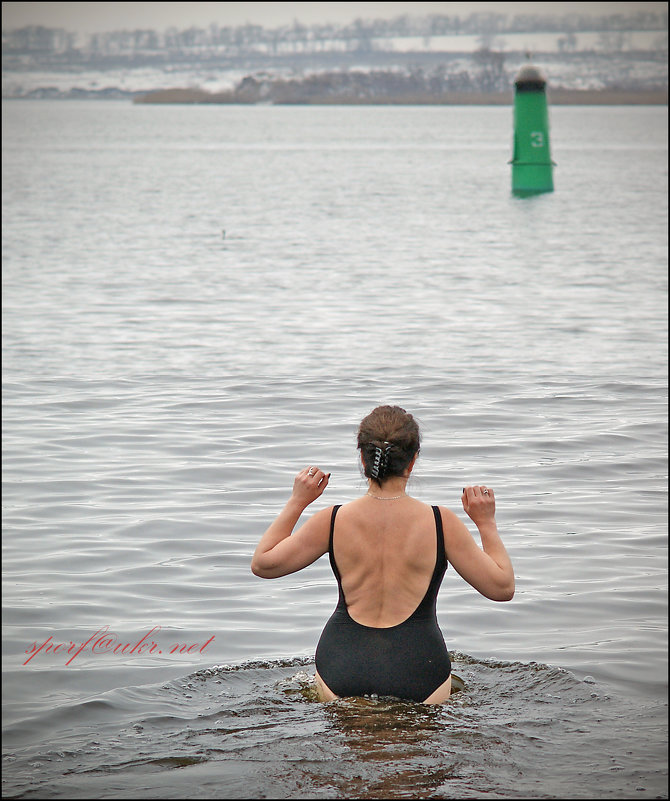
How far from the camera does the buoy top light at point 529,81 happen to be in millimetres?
38775

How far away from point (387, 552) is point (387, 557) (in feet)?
0.07

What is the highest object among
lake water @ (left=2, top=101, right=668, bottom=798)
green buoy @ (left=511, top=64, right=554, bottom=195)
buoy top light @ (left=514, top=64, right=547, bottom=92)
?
buoy top light @ (left=514, top=64, right=547, bottom=92)

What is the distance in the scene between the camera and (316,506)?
8.94 meters

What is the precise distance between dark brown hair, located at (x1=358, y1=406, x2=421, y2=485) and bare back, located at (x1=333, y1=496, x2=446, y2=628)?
16 centimetres

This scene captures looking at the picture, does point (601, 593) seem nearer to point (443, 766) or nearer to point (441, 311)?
point (443, 766)

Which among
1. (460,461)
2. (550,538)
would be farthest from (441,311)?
(550,538)

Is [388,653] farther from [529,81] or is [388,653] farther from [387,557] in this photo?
[529,81]

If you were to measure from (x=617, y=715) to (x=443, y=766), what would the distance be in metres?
1.19

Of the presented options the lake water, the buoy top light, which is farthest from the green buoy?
the lake water

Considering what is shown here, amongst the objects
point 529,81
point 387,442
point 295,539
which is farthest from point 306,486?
point 529,81

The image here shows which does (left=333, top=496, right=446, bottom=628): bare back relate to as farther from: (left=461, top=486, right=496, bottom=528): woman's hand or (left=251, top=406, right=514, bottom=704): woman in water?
(left=461, top=486, right=496, bottom=528): woman's hand

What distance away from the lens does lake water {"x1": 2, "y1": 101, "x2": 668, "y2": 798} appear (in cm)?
463

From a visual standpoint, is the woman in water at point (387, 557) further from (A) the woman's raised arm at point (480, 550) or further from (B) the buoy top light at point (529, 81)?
(B) the buoy top light at point (529, 81)

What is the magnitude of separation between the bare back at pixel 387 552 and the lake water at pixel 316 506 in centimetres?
50
